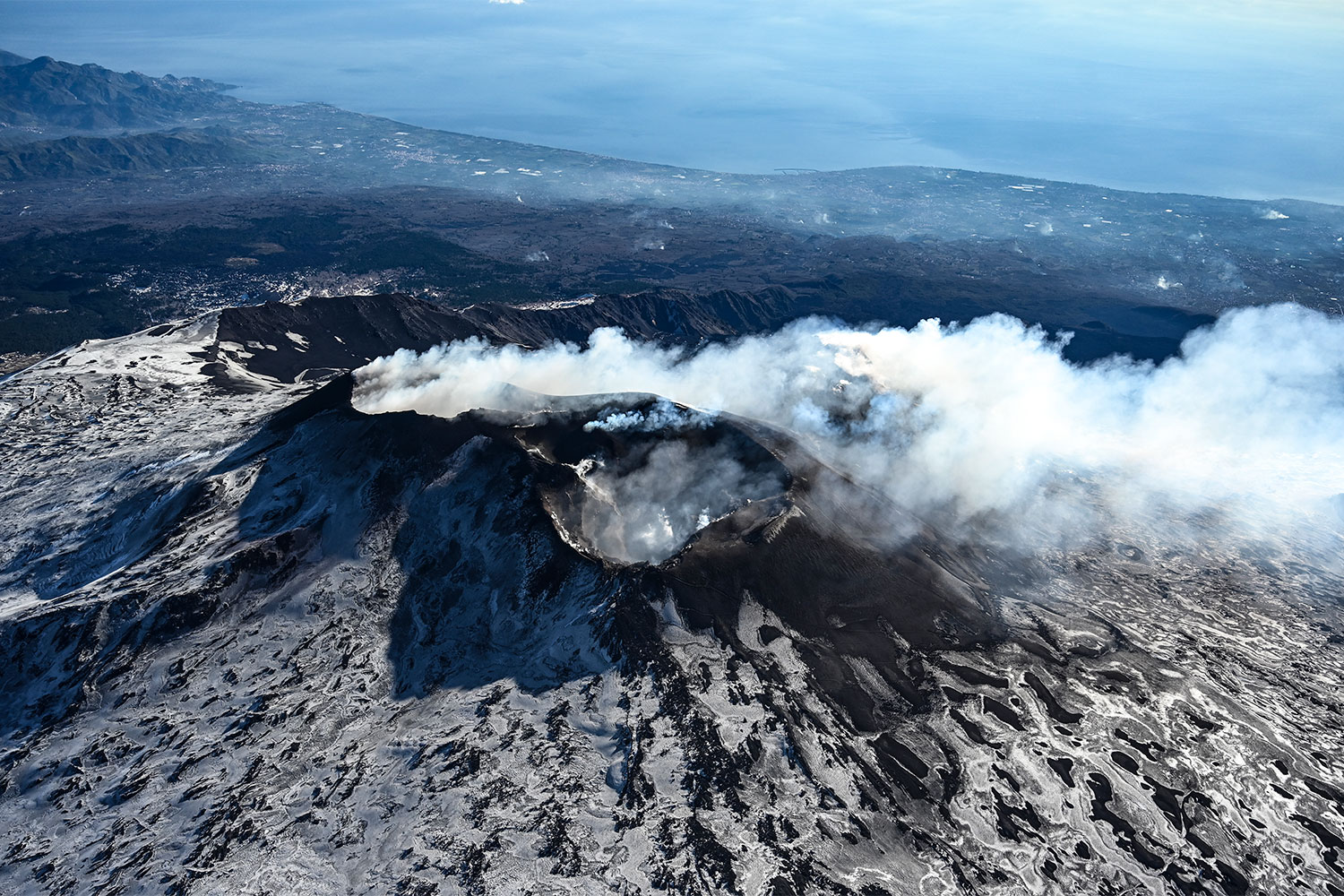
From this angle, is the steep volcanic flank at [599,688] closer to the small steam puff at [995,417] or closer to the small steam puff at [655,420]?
the small steam puff at [655,420]

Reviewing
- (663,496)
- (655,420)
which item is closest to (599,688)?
(663,496)

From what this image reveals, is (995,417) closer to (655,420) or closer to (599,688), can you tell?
(655,420)

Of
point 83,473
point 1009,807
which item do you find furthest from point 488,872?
point 83,473

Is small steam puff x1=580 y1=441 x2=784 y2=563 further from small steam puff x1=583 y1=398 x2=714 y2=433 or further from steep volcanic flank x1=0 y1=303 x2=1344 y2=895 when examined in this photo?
small steam puff x1=583 y1=398 x2=714 y2=433

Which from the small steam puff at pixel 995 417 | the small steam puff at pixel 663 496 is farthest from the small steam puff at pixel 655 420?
the small steam puff at pixel 663 496

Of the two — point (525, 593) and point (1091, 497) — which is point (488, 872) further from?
point (1091, 497)
